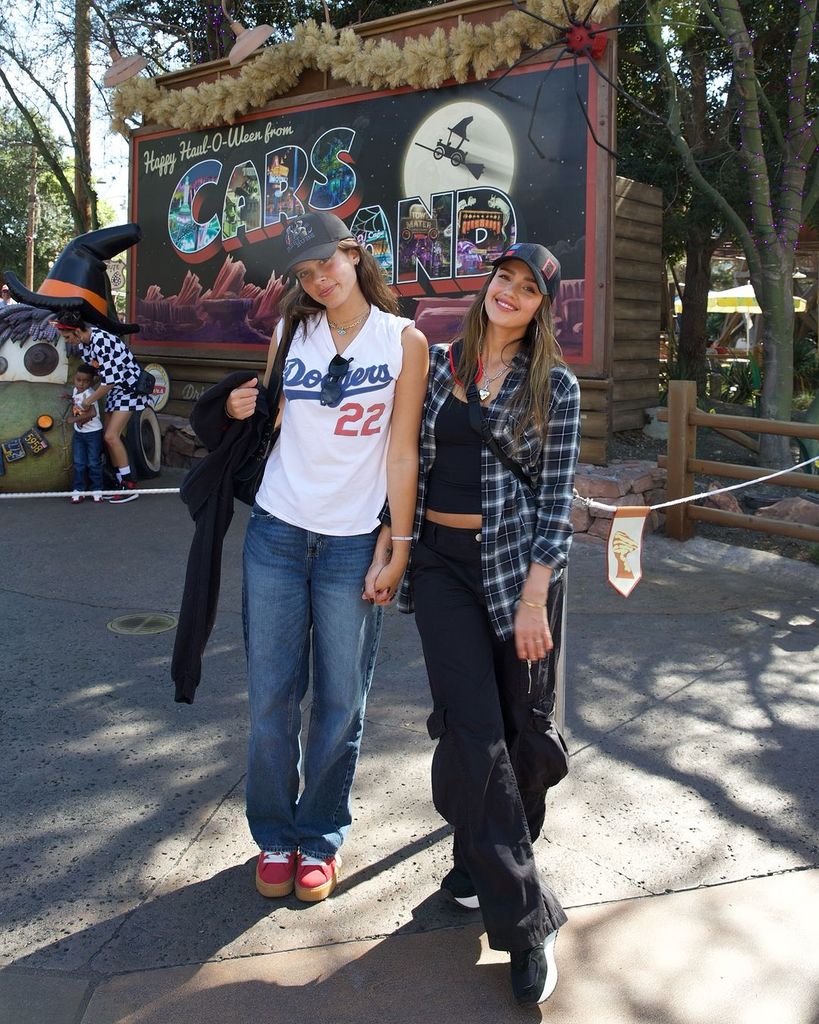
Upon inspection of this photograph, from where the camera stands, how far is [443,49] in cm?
830

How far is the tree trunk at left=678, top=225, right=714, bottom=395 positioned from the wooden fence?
4.80m

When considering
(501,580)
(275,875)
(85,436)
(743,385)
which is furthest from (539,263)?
(743,385)

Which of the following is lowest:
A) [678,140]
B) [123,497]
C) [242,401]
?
[123,497]

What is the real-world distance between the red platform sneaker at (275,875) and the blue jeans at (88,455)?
6.71m

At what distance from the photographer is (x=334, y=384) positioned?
2916 millimetres

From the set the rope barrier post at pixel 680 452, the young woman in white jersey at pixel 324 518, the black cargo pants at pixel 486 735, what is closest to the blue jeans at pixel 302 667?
the young woman in white jersey at pixel 324 518

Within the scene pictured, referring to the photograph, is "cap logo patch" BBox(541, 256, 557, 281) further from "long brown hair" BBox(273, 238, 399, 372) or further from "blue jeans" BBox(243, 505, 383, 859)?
"blue jeans" BBox(243, 505, 383, 859)

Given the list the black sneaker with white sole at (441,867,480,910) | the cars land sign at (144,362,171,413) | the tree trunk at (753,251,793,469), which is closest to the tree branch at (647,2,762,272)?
the tree trunk at (753,251,793,469)

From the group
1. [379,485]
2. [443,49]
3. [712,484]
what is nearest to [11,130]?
[443,49]

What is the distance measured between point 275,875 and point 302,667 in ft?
2.11

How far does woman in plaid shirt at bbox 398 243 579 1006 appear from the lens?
264 cm

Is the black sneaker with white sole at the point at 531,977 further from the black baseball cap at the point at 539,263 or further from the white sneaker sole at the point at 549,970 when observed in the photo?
the black baseball cap at the point at 539,263

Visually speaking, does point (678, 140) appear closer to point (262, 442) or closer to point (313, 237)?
point (313, 237)

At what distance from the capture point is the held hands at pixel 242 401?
296 centimetres
